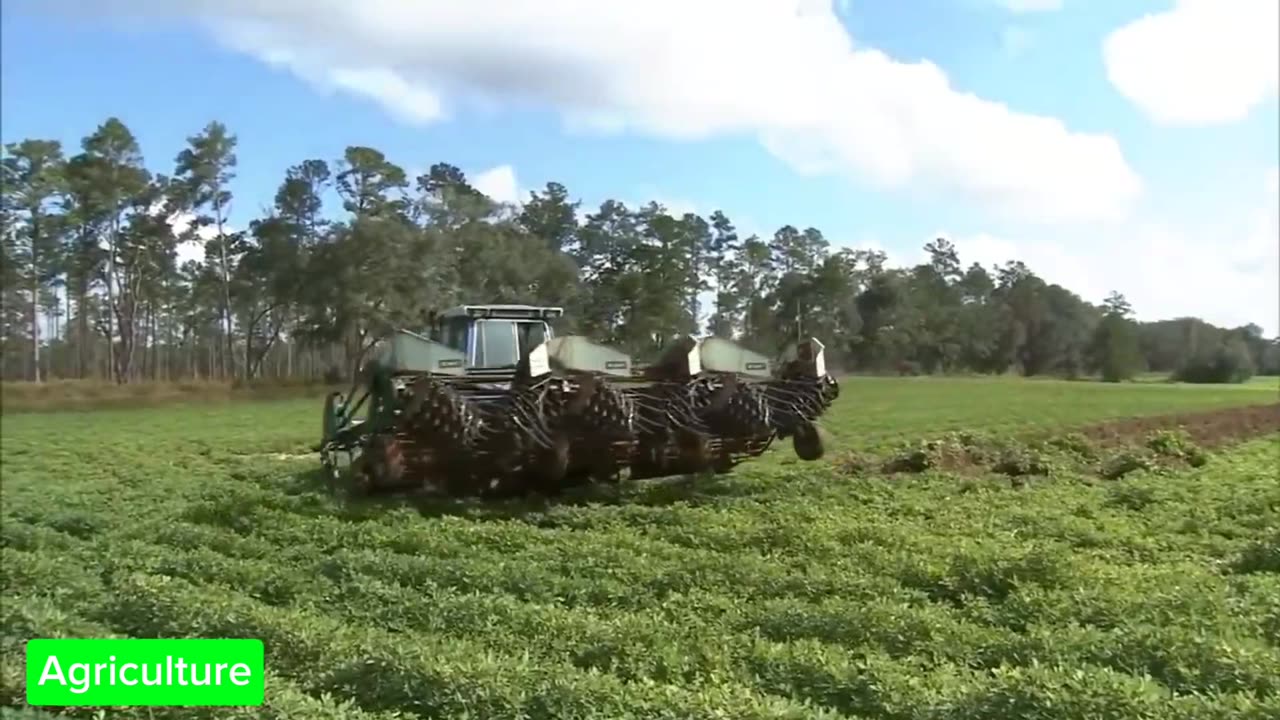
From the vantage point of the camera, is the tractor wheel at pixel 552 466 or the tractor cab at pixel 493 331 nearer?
the tractor cab at pixel 493 331

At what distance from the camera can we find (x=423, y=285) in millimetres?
7008

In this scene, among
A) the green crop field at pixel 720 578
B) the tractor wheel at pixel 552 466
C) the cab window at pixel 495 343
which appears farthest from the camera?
the tractor wheel at pixel 552 466

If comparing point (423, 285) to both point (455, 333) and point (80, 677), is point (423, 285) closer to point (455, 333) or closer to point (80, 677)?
point (455, 333)

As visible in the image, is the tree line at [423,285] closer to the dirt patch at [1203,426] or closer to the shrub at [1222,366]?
the shrub at [1222,366]

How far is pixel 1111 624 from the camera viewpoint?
5.50 meters

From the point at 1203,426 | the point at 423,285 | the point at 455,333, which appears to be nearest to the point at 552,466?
the point at 455,333

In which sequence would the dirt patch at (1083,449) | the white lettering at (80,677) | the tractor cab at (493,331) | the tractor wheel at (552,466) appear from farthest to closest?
the dirt patch at (1083,449) < the tractor wheel at (552,466) < the tractor cab at (493,331) < the white lettering at (80,677)

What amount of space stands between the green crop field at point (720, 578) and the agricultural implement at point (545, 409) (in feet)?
1.09

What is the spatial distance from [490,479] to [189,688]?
19.3 ft

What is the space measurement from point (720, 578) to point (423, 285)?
2635mm

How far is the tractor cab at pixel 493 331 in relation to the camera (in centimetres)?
830

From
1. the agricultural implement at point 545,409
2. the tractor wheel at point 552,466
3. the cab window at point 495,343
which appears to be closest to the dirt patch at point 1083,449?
the agricultural implement at point 545,409

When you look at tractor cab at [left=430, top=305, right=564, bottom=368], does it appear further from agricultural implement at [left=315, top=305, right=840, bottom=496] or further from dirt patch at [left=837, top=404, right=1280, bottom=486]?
dirt patch at [left=837, top=404, right=1280, bottom=486]

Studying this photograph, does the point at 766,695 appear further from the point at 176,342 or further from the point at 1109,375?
the point at 1109,375
